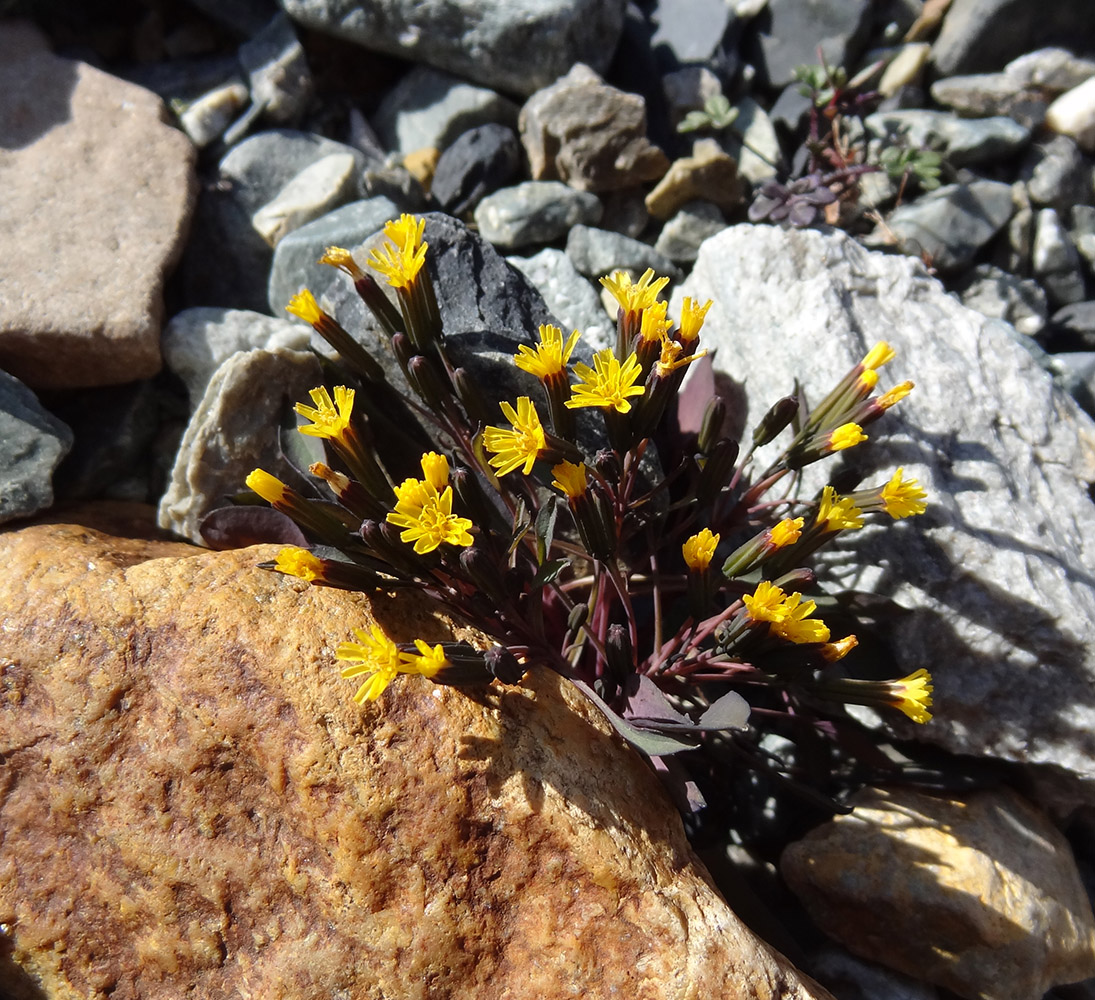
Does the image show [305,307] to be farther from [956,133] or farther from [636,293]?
[956,133]

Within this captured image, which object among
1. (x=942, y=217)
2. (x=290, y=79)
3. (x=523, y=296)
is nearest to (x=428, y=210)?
(x=290, y=79)

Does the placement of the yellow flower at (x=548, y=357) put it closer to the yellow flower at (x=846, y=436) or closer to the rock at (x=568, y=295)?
the yellow flower at (x=846, y=436)

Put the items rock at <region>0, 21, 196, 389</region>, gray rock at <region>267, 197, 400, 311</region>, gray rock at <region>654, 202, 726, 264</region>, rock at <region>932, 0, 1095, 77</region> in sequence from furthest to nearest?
rock at <region>932, 0, 1095, 77</region> → gray rock at <region>654, 202, 726, 264</region> → gray rock at <region>267, 197, 400, 311</region> → rock at <region>0, 21, 196, 389</region>

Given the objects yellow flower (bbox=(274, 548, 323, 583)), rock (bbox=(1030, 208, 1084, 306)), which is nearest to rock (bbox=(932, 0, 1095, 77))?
rock (bbox=(1030, 208, 1084, 306))

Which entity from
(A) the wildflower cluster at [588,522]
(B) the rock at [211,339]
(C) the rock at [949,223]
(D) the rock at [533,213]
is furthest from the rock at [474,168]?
(C) the rock at [949,223]

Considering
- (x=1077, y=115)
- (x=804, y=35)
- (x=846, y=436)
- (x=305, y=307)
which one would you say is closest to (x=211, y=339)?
(x=305, y=307)

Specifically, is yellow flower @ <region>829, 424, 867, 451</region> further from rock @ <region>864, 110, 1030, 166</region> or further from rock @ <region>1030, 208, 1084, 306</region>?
rock @ <region>864, 110, 1030, 166</region>


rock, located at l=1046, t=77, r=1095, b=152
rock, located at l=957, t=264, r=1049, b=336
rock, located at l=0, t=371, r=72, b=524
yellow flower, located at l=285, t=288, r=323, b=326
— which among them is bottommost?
rock, located at l=0, t=371, r=72, b=524
